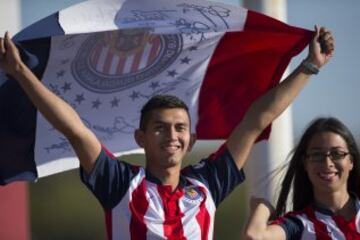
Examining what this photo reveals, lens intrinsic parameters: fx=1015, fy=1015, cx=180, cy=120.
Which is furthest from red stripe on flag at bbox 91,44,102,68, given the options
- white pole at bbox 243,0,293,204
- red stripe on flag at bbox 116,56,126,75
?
white pole at bbox 243,0,293,204

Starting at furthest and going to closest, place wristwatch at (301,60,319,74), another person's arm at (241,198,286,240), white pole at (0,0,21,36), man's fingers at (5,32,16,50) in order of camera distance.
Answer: white pole at (0,0,21,36) → wristwatch at (301,60,319,74) → another person's arm at (241,198,286,240) → man's fingers at (5,32,16,50)

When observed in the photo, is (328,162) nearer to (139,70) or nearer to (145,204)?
(145,204)

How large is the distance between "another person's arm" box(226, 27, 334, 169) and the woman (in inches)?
8.2

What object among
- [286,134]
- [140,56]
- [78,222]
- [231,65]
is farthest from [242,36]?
[78,222]

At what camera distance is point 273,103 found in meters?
5.29

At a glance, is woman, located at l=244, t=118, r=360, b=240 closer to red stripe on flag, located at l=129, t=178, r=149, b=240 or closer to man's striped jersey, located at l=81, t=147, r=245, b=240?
man's striped jersey, located at l=81, t=147, r=245, b=240

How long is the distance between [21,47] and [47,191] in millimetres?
20124

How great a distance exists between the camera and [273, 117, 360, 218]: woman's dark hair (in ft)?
16.9

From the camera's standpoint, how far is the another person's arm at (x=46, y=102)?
186 inches

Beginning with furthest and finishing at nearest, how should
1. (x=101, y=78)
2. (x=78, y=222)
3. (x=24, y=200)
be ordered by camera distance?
(x=78, y=222), (x=24, y=200), (x=101, y=78)

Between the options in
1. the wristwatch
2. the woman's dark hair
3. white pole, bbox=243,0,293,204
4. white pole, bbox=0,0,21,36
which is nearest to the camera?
the woman's dark hair

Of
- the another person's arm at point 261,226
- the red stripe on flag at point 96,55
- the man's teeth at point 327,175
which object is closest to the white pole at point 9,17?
the red stripe on flag at point 96,55

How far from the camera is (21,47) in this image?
5078mm

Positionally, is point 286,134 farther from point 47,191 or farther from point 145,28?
point 47,191
